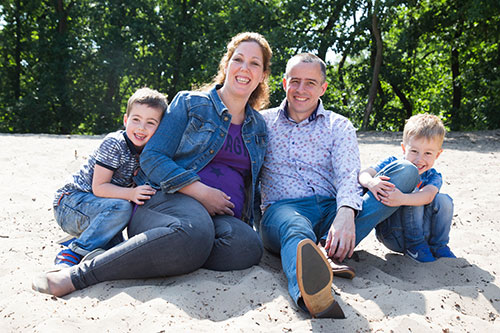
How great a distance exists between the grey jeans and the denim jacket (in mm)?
150

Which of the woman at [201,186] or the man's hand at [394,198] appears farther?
Answer: the man's hand at [394,198]

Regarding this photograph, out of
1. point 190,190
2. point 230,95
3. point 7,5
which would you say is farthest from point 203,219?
point 7,5

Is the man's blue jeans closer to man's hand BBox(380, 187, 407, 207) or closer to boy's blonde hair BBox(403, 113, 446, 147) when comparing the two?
man's hand BBox(380, 187, 407, 207)

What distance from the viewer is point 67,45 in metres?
16.1

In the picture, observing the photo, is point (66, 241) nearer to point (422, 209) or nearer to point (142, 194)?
point (142, 194)

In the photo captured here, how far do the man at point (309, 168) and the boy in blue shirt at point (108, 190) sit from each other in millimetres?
849

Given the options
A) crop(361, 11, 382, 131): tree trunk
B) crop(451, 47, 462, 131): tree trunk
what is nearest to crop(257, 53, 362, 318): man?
crop(361, 11, 382, 131): tree trunk

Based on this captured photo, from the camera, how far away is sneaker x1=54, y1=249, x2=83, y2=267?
105 inches

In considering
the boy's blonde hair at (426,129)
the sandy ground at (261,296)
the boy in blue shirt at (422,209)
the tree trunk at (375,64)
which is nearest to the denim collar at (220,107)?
the boy in blue shirt at (422,209)

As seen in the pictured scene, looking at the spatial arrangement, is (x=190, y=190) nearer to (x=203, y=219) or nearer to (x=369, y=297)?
(x=203, y=219)

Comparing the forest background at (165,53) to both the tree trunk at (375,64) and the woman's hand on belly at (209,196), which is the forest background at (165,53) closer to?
the tree trunk at (375,64)

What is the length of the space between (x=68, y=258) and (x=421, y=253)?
231cm

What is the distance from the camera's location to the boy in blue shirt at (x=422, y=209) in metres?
2.94

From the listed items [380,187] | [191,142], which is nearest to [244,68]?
[191,142]
